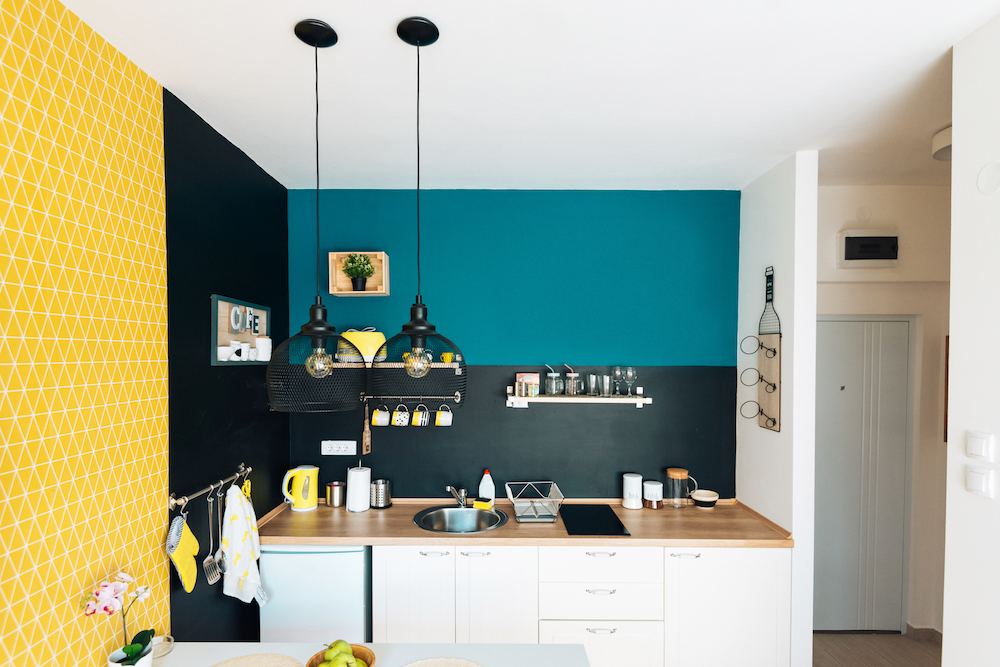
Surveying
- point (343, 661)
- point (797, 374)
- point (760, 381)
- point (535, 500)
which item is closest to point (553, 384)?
point (535, 500)

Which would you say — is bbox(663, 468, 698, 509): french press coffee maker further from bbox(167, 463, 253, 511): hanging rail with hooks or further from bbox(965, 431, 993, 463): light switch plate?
bbox(167, 463, 253, 511): hanging rail with hooks

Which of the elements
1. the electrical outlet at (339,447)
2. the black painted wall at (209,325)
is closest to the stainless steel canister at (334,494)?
the electrical outlet at (339,447)

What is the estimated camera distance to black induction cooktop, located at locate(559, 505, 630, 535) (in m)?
2.70

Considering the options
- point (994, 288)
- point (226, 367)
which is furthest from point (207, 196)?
point (994, 288)

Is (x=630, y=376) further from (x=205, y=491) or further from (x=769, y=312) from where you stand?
(x=205, y=491)

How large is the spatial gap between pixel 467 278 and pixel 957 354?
2.33m

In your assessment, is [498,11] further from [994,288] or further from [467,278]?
[467,278]

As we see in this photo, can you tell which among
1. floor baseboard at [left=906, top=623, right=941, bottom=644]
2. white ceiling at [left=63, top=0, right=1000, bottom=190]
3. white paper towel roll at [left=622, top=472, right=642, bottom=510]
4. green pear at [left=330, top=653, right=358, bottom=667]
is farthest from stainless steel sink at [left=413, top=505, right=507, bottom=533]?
floor baseboard at [left=906, top=623, right=941, bottom=644]

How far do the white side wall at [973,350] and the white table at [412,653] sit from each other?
1.15 metres

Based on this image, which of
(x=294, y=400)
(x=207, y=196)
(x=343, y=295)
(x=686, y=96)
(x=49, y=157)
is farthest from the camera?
(x=343, y=295)

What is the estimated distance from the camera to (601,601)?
2.61 metres

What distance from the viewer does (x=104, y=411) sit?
5.38 feet

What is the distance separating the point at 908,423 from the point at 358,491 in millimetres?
3402

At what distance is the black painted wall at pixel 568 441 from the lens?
10.7 feet
